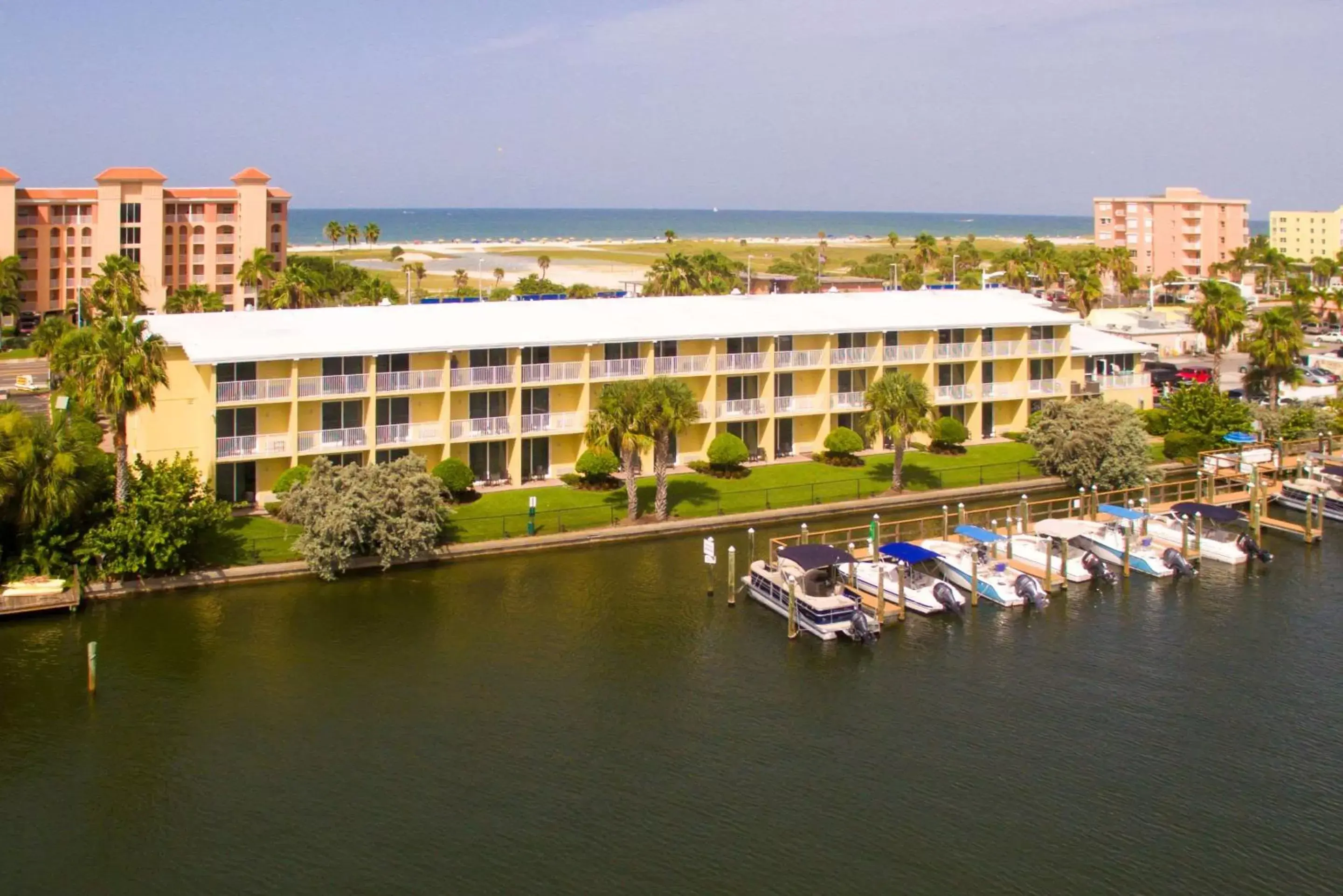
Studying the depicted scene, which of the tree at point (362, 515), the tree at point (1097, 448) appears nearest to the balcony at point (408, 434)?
the tree at point (362, 515)

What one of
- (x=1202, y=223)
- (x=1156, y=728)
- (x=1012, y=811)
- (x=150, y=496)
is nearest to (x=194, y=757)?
(x=150, y=496)

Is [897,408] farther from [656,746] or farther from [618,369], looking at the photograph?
[656,746]

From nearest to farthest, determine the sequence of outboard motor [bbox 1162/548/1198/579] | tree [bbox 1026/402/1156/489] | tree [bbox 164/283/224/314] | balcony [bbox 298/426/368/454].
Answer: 1. outboard motor [bbox 1162/548/1198/579]
2. balcony [bbox 298/426/368/454]
3. tree [bbox 1026/402/1156/489]
4. tree [bbox 164/283/224/314]

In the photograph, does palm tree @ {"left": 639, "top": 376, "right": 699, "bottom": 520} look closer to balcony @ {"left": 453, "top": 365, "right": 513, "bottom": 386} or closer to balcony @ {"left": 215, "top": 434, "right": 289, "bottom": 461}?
balcony @ {"left": 453, "top": 365, "right": 513, "bottom": 386}

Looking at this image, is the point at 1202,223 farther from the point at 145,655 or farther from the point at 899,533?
the point at 145,655

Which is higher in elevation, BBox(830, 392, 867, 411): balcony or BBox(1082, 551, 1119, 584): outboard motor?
BBox(830, 392, 867, 411): balcony

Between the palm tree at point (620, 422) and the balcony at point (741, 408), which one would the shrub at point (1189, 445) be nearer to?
the balcony at point (741, 408)

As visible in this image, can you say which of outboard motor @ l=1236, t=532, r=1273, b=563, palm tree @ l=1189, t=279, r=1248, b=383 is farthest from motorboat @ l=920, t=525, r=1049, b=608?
palm tree @ l=1189, t=279, r=1248, b=383
